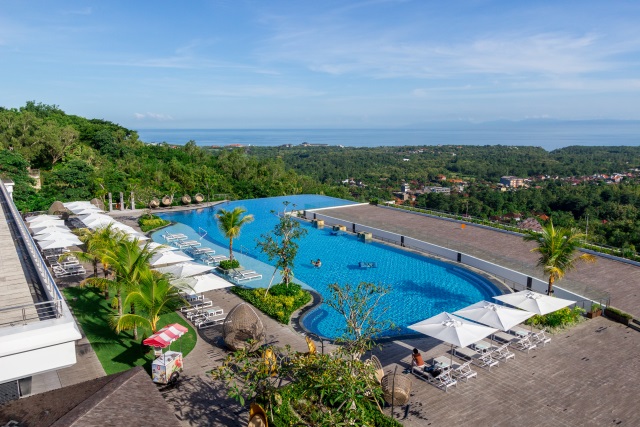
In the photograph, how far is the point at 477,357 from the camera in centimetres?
1197

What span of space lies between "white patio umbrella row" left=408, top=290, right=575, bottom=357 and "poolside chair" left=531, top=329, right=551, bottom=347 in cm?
75

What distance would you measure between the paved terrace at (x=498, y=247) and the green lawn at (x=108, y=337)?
535 inches

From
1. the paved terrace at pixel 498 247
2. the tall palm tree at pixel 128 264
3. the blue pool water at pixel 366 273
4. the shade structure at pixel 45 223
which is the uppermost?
the tall palm tree at pixel 128 264

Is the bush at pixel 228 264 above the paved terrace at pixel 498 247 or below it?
below

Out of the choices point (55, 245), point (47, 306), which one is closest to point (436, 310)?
point (47, 306)

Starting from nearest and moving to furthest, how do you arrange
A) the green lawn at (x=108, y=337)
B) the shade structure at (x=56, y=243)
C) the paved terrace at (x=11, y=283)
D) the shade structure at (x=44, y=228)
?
the paved terrace at (x=11, y=283)
the green lawn at (x=108, y=337)
the shade structure at (x=56, y=243)
the shade structure at (x=44, y=228)

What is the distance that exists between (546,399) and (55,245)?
17662 mm

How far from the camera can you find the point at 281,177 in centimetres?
4625

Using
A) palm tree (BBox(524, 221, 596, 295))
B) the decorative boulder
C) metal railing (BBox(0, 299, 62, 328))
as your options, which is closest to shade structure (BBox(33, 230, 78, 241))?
the decorative boulder

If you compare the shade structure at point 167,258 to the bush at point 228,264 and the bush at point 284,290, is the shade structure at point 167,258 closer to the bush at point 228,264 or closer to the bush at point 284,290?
the bush at point 228,264

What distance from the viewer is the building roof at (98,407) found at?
602 cm

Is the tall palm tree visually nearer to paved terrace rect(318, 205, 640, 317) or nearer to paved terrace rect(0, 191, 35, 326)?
paved terrace rect(0, 191, 35, 326)

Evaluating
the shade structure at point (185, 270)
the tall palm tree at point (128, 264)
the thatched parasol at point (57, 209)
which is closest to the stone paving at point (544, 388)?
the tall palm tree at point (128, 264)

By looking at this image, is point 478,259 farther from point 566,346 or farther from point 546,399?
point 546,399
